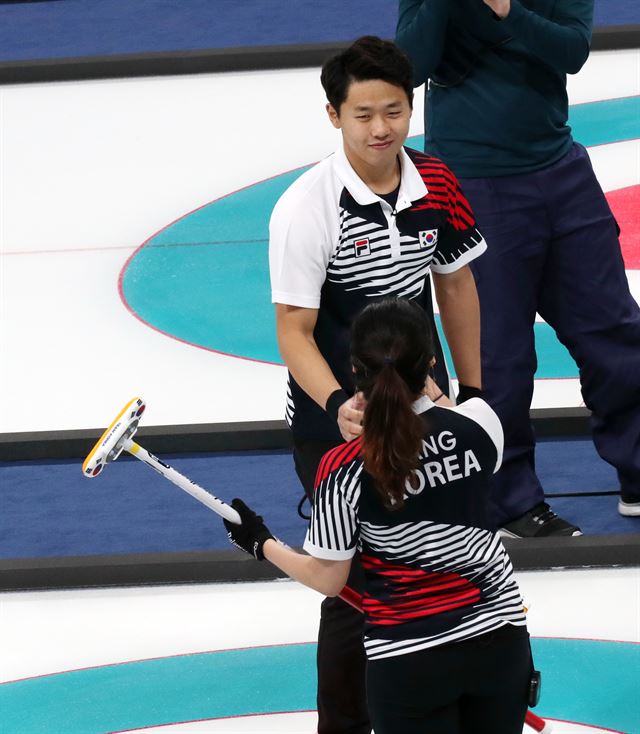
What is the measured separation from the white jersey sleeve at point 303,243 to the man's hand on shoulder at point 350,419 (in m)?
0.31

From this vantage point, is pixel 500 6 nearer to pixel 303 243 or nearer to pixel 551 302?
pixel 551 302

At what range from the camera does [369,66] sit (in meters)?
2.99

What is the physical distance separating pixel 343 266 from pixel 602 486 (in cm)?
183

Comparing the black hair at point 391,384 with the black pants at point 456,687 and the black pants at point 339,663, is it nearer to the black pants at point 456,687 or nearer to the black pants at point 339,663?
the black pants at point 456,687

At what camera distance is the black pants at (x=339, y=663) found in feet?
10.5

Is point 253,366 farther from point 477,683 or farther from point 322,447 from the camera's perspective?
point 477,683

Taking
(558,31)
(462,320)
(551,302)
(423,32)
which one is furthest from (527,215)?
(462,320)

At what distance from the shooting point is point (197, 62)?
9.09 m

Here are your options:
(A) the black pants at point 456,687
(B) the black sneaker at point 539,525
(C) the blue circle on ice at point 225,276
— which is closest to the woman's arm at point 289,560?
(A) the black pants at point 456,687

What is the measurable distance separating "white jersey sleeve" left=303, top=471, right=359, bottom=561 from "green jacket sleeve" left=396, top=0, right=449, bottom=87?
1.43m

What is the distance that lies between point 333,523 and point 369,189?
79 cm

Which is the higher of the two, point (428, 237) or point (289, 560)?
point (428, 237)

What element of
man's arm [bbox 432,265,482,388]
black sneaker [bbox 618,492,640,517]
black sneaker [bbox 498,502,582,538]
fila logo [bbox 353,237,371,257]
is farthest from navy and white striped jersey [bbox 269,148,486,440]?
black sneaker [bbox 618,492,640,517]

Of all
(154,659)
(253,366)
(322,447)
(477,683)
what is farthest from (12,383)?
(477,683)
